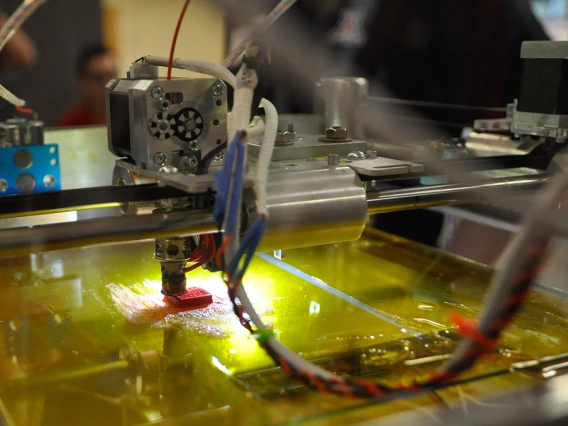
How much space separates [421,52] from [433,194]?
2.83ft

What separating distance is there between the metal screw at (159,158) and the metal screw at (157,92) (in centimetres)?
6

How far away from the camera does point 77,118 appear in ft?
7.16

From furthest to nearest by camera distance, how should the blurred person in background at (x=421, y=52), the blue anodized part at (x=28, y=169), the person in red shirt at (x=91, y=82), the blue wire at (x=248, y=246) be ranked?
1. the person in red shirt at (x=91, y=82)
2. the blurred person in background at (x=421, y=52)
3. the blue anodized part at (x=28, y=169)
4. the blue wire at (x=248, y=246)

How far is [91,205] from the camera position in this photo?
0.65 m

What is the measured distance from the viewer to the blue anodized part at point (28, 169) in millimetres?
749

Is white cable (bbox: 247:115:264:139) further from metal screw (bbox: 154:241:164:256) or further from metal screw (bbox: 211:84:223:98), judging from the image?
metal screw (bbox: 154:241:164:256)

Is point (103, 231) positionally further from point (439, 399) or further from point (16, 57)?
point (16, 57)

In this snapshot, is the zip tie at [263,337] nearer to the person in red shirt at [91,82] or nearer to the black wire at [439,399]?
the black wire at [439,399]

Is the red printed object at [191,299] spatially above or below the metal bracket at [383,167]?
below

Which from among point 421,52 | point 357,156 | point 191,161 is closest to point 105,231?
point 191,161

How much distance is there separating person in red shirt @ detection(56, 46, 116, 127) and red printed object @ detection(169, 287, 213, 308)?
1.45m

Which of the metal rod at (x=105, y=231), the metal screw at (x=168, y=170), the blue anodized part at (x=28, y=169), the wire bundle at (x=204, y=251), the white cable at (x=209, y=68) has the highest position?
the white cable at (x=209, y=68)

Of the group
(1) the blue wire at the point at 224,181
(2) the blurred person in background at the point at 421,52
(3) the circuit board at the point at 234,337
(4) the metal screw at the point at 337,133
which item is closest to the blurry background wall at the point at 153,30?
(2) the blurred person in background at the point at 421,52

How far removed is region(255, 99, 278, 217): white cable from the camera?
550 mm
